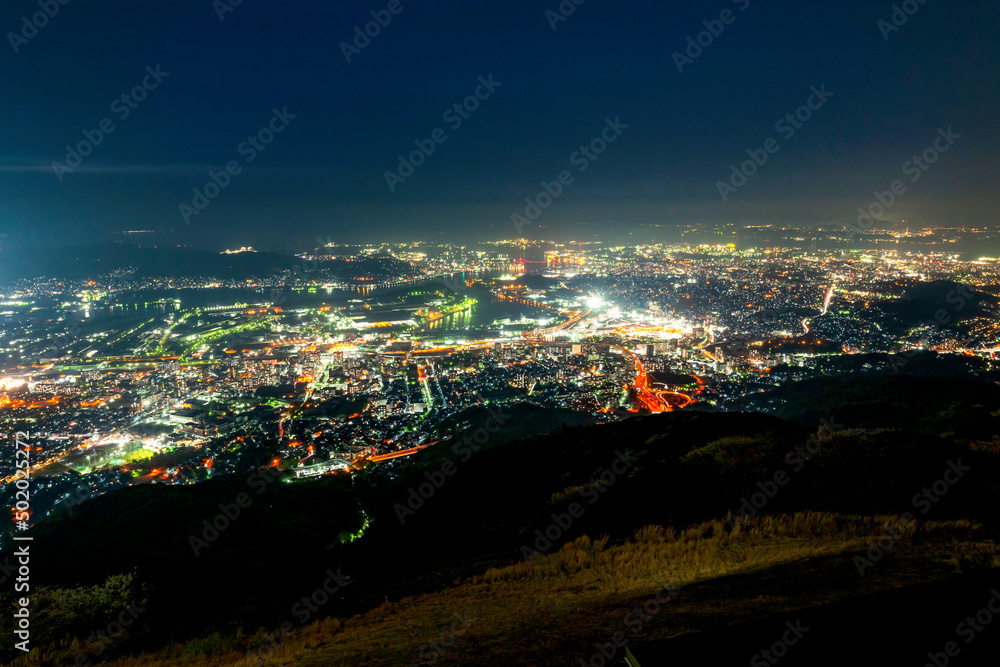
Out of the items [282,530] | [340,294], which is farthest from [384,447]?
[340,294]

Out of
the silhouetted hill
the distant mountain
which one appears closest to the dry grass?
the silhouetted hill

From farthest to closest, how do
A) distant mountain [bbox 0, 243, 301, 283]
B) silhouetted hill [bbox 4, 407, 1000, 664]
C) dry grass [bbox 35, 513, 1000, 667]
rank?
1. distant mountain [bbox 0, 243, 301, 283]
2. silhouetted hill [bbox 4, 407, 1000, 664]
3. dry grass [bbox 35, 513, 1000, 667]

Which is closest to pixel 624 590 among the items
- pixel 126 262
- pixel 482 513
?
pixel 482 513

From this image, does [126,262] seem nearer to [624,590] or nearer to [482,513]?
[482,513]

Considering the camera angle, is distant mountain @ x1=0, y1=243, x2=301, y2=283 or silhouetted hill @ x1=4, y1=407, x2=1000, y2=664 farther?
distant mountain @ x1=0, y1=243, x2=301, y2=283

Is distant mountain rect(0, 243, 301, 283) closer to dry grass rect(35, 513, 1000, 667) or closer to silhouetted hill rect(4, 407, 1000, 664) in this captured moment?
silhouetted hill rect(4, 407, 1000, 664)

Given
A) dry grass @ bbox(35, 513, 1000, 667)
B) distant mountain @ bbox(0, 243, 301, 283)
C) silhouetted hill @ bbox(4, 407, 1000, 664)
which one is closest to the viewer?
dry grass @ bbox(35, 513, 1000, 667)

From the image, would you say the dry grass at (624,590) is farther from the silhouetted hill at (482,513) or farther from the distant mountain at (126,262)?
the distant mountain at (126,262)

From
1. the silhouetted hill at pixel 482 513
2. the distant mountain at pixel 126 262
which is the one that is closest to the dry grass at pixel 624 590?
the silhouetted hill at pixel 482 513
